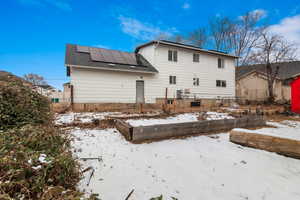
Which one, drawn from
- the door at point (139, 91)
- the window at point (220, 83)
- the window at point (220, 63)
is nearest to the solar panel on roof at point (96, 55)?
the door at point (139, 91)

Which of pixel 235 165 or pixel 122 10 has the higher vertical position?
pixel 122 10

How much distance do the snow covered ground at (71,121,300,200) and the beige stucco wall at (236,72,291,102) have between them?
16.0 metres

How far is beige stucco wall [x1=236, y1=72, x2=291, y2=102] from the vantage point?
1458cm

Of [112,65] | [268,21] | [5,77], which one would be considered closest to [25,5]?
[112,65]

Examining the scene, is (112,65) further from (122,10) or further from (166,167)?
(166,167)

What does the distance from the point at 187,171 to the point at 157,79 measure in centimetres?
980

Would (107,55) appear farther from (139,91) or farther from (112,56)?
(139,91)

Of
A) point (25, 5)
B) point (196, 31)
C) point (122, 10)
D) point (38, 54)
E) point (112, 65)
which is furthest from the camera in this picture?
point (196, 31)

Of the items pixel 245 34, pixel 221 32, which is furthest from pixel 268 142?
pixel 221 32

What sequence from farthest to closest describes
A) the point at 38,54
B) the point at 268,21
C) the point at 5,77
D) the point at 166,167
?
the point at 268,21, the point at 38,54, the point at 5,77, the point at 166,167

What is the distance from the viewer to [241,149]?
3256 mm

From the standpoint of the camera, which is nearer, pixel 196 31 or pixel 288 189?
pixel 288 189

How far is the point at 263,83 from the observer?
16.3 metres

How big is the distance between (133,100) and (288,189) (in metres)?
9.64
